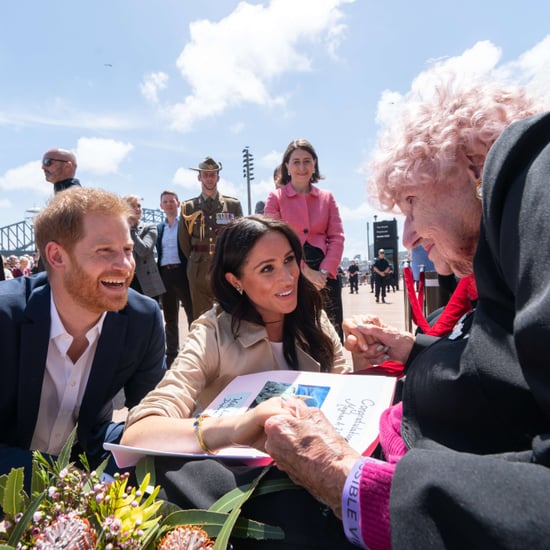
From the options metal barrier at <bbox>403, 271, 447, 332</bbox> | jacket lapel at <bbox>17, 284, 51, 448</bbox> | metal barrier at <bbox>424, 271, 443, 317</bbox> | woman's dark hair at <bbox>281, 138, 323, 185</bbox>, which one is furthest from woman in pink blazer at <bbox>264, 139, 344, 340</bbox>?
jacket lapel at <bbox>17, 284, 51, 448</bbox>

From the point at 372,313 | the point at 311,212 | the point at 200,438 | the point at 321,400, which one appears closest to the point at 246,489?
the point at 200,438

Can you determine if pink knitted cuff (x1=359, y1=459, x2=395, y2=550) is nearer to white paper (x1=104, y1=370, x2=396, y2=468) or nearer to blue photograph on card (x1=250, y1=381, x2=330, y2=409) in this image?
white paper (x1=104, y1=370, x2=396, y2=468)

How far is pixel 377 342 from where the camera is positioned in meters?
1.95

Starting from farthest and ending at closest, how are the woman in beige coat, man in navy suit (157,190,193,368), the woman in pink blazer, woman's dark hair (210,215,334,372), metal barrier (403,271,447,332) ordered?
man in navy suit (157,190,193,368), metal barrier (403,271,447,332), the woman in pink blazer, woman's dark hair (210,215,334,372), the woman in beige coat

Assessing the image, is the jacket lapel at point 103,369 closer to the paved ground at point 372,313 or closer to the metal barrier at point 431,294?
the paved ground at point 372,313

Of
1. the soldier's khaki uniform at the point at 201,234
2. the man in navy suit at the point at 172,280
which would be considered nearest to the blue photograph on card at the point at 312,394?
the soldier's khaki uniform at the point at 201,234

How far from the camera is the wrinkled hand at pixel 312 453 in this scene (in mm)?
995

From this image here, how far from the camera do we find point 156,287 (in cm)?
539

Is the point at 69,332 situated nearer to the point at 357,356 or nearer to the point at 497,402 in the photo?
the point at 357,356

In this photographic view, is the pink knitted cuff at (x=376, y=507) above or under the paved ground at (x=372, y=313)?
above

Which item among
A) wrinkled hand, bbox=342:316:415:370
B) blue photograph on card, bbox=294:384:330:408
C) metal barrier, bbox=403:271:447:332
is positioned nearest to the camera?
blue photograph on card, bbox=294:384:330:408

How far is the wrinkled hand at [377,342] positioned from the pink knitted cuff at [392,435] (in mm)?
676

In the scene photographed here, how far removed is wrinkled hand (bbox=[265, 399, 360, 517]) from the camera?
1.00 metres

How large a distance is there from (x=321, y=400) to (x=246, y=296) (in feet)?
2.98
